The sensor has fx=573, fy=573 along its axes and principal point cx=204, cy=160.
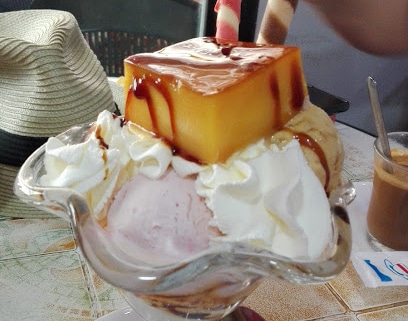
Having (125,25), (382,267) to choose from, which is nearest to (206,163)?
(382,267)

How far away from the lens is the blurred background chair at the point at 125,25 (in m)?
1.43

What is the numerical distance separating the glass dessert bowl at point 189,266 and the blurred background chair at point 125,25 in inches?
40.8

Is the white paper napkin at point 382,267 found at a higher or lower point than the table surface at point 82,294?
higher

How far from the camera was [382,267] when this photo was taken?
0.69 metres

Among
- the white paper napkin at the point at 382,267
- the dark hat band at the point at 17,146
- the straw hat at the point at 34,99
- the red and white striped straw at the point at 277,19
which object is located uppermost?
the red and white striped straw at the point at 277,19

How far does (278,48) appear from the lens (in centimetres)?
48

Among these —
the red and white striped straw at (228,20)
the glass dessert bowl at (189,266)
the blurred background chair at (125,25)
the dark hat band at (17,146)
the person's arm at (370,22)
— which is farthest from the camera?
the blurred background chair at (125,25)

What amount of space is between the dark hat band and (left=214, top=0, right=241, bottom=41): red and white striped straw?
30 centimetres

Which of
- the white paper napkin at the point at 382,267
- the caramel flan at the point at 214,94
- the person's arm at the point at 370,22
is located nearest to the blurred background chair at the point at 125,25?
the person's arm at the point at 370,22

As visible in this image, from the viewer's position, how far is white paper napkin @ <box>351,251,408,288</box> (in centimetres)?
66

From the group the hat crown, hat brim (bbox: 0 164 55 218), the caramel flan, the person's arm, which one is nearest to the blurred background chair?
the person's arm

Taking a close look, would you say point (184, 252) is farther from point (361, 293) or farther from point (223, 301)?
point (361, 293)

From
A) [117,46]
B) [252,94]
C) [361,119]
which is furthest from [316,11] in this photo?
[252,94]

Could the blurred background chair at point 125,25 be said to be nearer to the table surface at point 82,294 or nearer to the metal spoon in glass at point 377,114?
the metal spoon in glass at point 377,114
